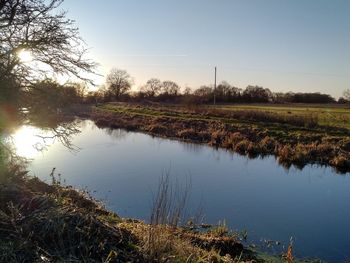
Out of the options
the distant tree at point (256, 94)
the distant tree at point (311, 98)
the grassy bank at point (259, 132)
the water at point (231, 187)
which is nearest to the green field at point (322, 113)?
the grassy bank at point (259, 132)

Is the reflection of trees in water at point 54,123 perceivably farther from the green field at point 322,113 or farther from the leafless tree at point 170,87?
the leafless tree at point 170,87

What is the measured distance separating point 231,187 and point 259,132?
13.6 metres

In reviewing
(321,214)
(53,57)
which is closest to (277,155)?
(321,214)

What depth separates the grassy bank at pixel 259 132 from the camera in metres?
23.0

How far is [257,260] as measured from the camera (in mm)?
8141

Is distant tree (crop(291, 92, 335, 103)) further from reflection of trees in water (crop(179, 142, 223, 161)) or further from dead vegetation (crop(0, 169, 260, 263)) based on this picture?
dead vegetation (crop(0, 169, 260, 263))

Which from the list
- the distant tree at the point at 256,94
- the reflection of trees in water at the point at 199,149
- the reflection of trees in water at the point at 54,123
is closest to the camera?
the reflection of trees in water at the point at 54,123

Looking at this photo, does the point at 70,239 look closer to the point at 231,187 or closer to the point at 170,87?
the point at 231,187

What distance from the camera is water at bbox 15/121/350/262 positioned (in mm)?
11148

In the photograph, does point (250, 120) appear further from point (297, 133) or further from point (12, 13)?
point (12, 13)

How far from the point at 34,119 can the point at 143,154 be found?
12883mm

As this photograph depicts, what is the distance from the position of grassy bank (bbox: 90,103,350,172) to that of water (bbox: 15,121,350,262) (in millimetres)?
1421

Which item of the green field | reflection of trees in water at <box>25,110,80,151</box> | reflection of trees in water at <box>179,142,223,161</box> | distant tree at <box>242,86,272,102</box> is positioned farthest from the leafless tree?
reflection of trees in water at <box>25,110,80,151</box>

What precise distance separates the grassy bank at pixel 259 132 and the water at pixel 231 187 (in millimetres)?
1421
